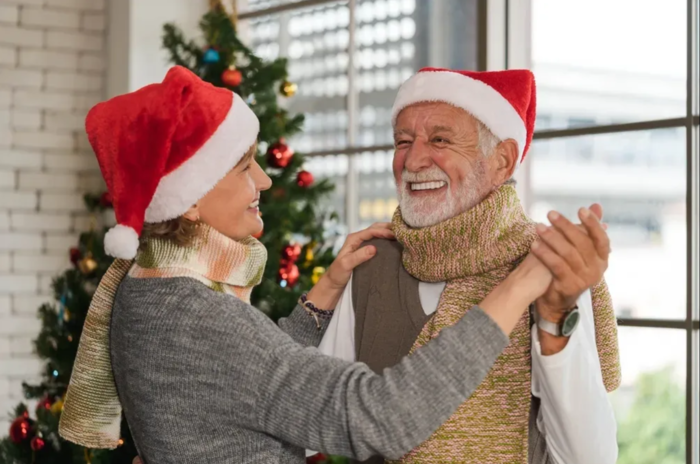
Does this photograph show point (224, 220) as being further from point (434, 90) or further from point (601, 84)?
point (601, 84)

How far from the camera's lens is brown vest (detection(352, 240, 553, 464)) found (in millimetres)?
1970

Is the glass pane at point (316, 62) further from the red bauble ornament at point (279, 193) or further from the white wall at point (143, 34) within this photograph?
the red bauble ornament at point (279, 193)

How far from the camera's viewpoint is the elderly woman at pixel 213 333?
58.9 inches

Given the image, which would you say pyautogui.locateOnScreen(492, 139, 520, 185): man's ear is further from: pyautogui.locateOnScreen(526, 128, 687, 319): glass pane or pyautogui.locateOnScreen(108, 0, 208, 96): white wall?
pyautogui.locateOnScreen(108, 0, 208, 96): white wall

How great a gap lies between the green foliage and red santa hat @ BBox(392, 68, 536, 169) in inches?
42.8

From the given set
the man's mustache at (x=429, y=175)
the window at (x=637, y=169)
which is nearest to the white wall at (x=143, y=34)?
the window at (x=637, y=169)

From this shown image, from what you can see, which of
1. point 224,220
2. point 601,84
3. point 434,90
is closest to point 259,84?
point 601,84

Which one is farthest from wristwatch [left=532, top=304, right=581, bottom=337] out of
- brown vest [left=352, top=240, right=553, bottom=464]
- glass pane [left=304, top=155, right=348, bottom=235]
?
glass pane [left=304, top=155, right=348, bottom=235]

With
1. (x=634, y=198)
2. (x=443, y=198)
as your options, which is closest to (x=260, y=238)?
(x=634, y=198)

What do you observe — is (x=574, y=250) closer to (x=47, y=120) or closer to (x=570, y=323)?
(x=570, y=323)

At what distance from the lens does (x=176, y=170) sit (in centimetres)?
169

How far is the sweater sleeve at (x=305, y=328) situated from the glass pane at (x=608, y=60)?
4.40 feet

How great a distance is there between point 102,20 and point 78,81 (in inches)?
13.4

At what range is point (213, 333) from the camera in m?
1.58
